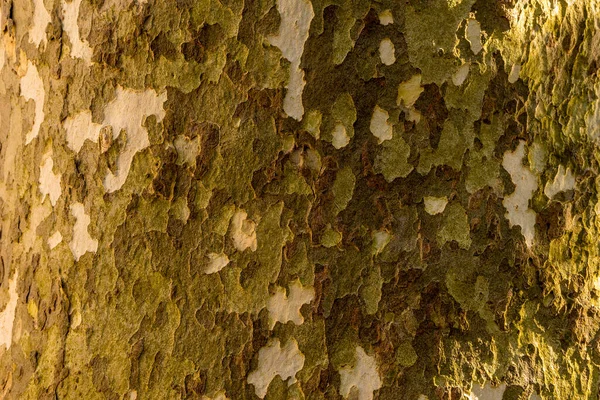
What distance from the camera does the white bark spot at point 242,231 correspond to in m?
1.07

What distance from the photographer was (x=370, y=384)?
1.09 m

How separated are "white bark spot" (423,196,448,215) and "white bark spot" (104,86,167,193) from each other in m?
0.48

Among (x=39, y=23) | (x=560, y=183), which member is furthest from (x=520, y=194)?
(x=39, y=23)

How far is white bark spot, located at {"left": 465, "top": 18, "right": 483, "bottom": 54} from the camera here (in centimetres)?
110

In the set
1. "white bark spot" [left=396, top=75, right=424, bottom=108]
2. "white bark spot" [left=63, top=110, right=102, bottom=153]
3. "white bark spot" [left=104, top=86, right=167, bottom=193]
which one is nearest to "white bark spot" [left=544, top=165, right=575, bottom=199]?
"white bark spot" [left=396, top=75, right=424, bottom=108]

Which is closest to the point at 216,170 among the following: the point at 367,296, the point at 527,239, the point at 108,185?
the point at 108,185

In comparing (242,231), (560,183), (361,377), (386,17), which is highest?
(386,17)

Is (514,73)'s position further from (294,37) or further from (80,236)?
(80,236)

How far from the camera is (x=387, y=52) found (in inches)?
42.6

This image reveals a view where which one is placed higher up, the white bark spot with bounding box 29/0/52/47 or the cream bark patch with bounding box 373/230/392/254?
the white bark spot with bounding box 29/0/52/47

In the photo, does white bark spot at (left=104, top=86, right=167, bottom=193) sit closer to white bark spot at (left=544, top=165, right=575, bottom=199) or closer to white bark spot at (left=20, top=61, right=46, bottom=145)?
white bark spot at (left=20, top=61, right=46, bottom=145)

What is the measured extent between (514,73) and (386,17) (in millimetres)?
247

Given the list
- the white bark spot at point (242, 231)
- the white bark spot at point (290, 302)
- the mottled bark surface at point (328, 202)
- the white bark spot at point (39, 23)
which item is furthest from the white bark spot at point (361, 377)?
the white bark spot at point (39, 23)

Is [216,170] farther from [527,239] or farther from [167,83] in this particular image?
[527,239]
